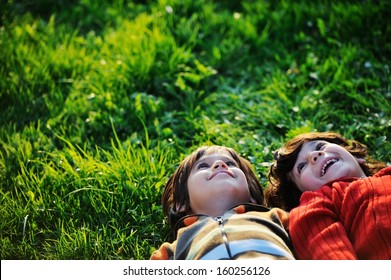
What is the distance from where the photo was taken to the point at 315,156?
98.6 inches

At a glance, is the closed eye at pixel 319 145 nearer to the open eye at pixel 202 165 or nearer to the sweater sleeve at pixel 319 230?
the sweater sleeve at pixel 319 230

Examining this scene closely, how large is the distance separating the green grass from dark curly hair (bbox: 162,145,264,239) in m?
0.12

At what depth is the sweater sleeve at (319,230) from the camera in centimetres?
214

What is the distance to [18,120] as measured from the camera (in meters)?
3.33

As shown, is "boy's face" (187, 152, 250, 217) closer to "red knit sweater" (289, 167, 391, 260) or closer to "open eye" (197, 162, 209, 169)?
"open eye" (197, 162, 209, 169)

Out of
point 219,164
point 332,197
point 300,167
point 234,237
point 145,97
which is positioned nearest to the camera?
point 234,237

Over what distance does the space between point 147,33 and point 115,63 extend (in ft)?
0.99

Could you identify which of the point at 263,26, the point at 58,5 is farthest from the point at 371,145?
the point at 58,5

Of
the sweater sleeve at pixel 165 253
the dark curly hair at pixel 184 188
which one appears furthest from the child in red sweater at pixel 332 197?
the sweater sleeve at pixel 165 253

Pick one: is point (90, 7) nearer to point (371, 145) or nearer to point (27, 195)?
point (27, 195)

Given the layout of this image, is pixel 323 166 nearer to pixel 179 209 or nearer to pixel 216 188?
pixel 216 188

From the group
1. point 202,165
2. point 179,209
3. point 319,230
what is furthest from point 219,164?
point 319,230

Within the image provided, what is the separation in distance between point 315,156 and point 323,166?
0.05 meters

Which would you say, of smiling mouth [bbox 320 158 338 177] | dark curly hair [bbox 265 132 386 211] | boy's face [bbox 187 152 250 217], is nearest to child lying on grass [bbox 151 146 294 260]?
boy's face [bbox 187 152 250 217]
